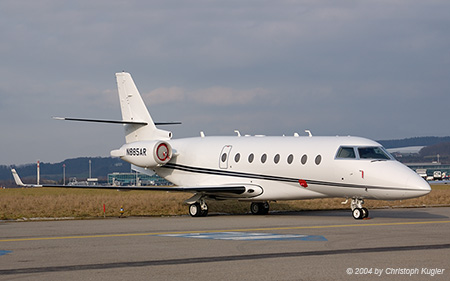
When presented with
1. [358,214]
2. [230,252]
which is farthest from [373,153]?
[230,252]

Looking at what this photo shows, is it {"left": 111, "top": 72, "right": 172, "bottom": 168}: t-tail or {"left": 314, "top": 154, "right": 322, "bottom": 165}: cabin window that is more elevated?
{"left": 111, "top": 72, "right": 172, "bottom": 168}: t-tail

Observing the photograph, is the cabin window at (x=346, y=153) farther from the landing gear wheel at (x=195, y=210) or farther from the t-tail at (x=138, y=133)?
the t-tail at (x=138, y=133)

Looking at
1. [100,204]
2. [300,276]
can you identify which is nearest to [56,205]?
[100,204]

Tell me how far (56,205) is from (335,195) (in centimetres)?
1340

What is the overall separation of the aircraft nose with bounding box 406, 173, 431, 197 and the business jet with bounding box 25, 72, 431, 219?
0.03m

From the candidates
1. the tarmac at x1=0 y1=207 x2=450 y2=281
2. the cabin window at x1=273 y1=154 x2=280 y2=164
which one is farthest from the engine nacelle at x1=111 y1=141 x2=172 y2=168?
the tarmac at x1=0 y1=207 x2=450 y2=281

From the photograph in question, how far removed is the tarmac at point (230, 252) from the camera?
10500 millimetres

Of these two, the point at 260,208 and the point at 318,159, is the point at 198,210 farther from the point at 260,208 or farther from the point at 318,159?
the point at 318,159

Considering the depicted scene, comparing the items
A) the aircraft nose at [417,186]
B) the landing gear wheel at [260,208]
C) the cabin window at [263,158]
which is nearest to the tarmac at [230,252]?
the aircraft nose at [417,186]

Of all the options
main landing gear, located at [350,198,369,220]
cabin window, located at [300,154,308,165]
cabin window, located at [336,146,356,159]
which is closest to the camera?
main landing gear, located at [350,198,369,220]

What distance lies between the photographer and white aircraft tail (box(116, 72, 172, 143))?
3092 cm

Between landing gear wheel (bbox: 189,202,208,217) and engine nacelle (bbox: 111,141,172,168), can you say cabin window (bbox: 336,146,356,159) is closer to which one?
landing gear wheel (bbox: 189,202,208,217)

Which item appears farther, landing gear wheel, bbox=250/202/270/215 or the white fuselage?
landing gear wheel, bbox=250/202/270/215

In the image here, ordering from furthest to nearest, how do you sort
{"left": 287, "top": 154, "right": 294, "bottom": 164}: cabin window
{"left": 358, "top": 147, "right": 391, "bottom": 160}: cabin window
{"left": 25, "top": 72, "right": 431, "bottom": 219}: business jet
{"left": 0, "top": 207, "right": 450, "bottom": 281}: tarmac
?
{"left": 287, "top": 154, "right": 294, "bottom": 164}: cabin window → {"left": 358, "top": 147, "right": 391, "bottom": 160}: cabin window → {"left": 25, "top": 72, "right": 431, "bottom": 219}: business jet → {"left": 0, "top": 207, "right": 450, "bottom": 281}: tarmac
